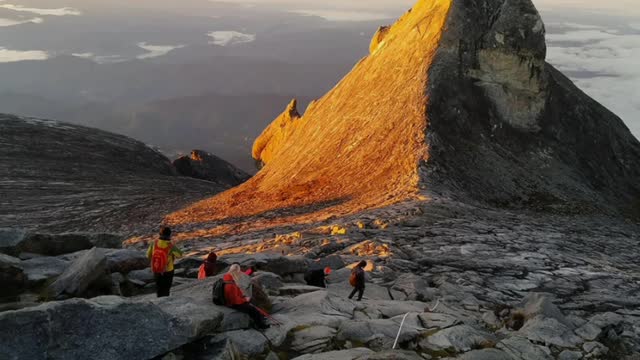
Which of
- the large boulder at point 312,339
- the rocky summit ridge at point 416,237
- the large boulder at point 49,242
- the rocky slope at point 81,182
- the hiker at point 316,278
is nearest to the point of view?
the rocky summit ridge at point 416,237

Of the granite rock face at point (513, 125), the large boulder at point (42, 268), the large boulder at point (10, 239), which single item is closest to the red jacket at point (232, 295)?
the large boulder at point (42, 268)

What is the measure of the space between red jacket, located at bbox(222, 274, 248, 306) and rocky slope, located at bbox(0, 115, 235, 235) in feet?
94.2

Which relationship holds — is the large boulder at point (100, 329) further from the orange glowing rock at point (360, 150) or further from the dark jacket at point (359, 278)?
the orange glowing rock at point (360, 150)

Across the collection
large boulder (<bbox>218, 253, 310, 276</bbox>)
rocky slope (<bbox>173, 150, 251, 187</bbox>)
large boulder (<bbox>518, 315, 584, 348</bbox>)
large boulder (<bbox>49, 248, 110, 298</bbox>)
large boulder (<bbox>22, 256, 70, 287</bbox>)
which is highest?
large boulder (<bbox>49, 248, 110, 298</bbox>)

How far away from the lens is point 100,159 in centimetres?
6988

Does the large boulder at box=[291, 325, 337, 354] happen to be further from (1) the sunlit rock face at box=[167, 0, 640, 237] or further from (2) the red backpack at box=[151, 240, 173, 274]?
(1) the sunlit rock face at box=[167, 0, 640, 237]

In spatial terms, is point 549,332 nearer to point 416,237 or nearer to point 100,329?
point 416,237

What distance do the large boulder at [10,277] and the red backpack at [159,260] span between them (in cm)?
363

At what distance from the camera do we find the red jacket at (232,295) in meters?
13.6

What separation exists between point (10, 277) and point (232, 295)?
648 centimetres

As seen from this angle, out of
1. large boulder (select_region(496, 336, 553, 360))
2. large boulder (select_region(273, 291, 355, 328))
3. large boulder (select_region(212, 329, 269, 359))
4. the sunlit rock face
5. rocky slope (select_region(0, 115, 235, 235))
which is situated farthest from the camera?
rocky slope (select_region(0, 115, 235, 235))

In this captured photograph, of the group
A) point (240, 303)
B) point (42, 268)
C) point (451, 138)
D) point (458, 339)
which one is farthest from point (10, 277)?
point (451, 138)

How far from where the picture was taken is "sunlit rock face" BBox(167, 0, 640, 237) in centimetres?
4159

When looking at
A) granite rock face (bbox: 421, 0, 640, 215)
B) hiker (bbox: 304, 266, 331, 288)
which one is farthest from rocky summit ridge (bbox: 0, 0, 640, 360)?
hiker (bbox: 304, 266, 331, 288)
